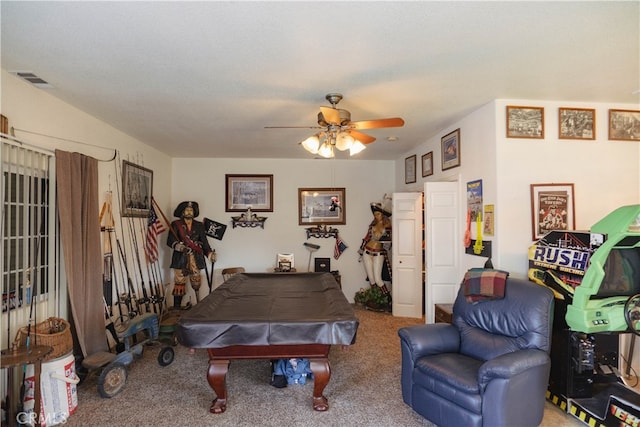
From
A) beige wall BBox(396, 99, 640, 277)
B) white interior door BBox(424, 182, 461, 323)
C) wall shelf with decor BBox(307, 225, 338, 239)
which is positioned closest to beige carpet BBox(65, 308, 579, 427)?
white interior door BBox(424, 182, 461, 323)

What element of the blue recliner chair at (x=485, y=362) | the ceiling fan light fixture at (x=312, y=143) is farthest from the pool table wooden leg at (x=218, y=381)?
the ceiling fan light fixture at (x=312, y=143)

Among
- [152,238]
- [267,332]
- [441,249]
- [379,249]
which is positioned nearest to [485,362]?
[267,332]

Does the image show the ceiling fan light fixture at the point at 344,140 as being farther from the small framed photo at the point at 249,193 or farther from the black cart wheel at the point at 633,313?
the small framed photo at the point at 249,193

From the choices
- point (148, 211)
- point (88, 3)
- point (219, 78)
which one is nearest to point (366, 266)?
point (148, 211)

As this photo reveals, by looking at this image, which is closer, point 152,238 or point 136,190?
point 136,190

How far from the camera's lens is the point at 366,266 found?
568 centimetres

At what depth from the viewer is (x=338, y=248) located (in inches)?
230

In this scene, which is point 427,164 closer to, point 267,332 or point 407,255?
point 407,255

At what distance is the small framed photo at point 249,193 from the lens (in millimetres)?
5820

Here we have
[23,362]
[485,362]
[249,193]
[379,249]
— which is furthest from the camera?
[249,193]

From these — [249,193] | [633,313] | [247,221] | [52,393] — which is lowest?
[52,393]

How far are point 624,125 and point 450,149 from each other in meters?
1.65

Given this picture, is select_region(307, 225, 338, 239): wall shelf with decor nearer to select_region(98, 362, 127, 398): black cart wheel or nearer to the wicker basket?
select_region(98, 362, 127, 398): black cart wheel

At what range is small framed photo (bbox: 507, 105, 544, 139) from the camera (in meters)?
3.12
